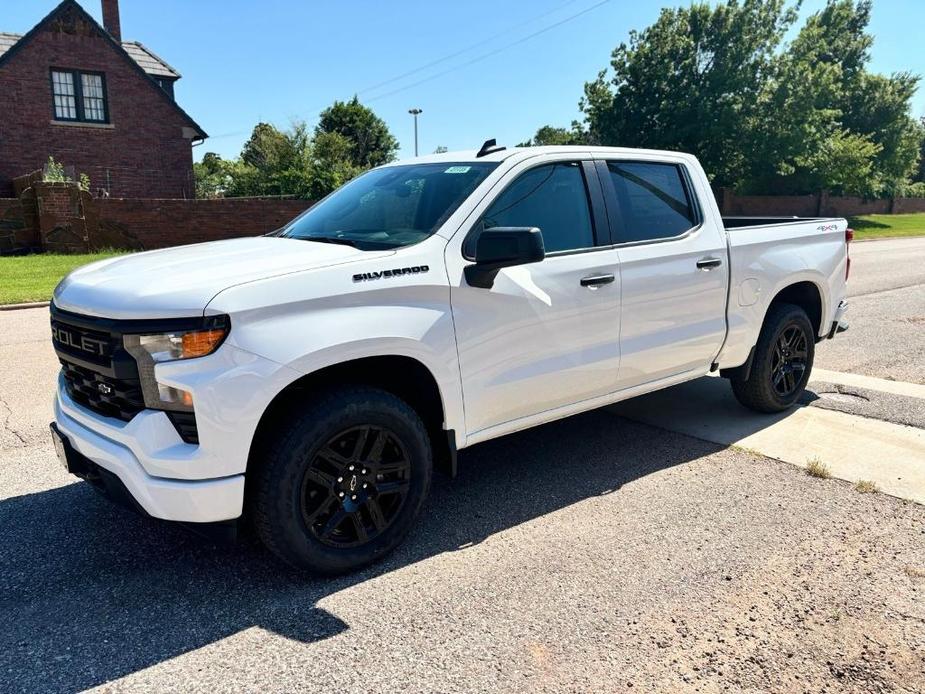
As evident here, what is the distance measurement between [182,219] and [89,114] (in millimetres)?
8971

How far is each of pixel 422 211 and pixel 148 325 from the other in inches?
62.2

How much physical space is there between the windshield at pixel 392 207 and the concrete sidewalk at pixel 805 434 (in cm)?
260

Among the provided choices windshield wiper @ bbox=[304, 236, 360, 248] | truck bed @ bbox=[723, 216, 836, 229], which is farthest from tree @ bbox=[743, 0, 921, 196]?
windshield wiper @ bbox=[304, 236, 360, 248]

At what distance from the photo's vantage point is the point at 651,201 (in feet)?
15.4

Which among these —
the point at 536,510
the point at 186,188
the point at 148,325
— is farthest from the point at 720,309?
the point at 186,188

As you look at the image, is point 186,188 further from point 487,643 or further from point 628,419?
point 487,643

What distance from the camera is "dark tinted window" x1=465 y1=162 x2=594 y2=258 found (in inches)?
153

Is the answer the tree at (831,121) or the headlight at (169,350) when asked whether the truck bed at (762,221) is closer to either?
the headlight at (169,350)

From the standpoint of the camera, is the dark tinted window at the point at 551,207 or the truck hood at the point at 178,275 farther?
the dark tinted window at the point at 551,207

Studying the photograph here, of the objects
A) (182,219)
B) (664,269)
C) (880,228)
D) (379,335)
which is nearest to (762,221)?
(664,269)

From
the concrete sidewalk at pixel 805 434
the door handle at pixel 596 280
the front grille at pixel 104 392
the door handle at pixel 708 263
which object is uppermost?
the door handle at pixel 708 263

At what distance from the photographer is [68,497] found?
417 cm

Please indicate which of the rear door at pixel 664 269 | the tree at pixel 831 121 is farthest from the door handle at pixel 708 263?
the tree at pixel 831 121

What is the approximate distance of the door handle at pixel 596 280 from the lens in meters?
4.04
